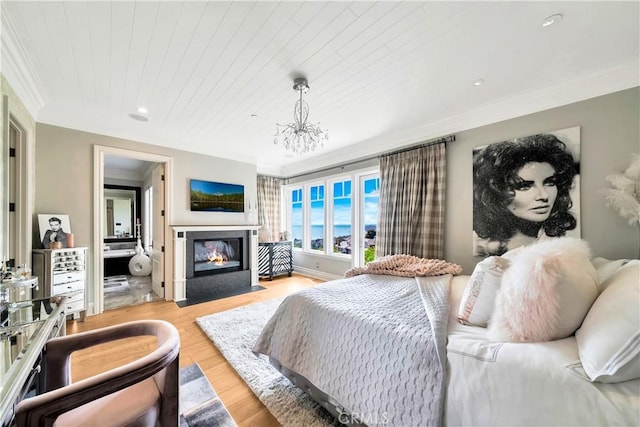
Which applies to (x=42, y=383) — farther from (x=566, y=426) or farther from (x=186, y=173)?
→ (x=186, y=173)

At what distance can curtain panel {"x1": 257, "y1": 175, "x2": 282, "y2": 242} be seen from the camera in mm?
5359

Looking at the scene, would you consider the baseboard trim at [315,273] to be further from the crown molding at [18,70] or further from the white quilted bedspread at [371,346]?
the crown molding at [18,70]

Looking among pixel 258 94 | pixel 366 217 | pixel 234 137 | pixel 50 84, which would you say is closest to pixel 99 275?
pixel 50 84

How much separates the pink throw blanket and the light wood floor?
53.3 inches

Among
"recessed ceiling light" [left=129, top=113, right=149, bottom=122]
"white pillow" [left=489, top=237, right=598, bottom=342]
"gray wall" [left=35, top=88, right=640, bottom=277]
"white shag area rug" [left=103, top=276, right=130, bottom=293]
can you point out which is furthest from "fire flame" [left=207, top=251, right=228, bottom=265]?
"white pillow" [left=489, top=237, right=598, bottom=342]

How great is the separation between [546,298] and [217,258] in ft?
14.3

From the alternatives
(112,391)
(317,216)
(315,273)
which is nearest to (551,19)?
(112,391)

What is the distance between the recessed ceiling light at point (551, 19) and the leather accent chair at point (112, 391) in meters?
2.77

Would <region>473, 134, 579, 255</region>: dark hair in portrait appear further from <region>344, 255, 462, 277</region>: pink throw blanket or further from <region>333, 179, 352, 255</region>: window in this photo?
<region>333, 179, 352, 255</region>: window

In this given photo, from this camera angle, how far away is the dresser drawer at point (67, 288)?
264cm

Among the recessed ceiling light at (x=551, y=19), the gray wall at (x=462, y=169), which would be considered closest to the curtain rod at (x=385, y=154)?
the gray wall at (x=462, y=169)

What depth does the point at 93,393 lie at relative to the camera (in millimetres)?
804

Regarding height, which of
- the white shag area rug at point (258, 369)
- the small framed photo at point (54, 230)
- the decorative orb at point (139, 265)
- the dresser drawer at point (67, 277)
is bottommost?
the white shag area rug at point (258, 369)

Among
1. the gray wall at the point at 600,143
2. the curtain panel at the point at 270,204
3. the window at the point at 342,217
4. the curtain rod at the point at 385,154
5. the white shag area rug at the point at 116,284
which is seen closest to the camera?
the gray wall at the point at 600,143
